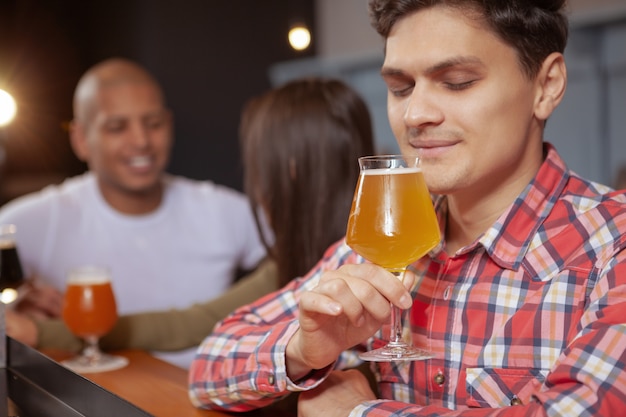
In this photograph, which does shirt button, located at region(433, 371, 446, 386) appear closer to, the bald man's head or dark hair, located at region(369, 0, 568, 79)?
dark hair, located at region(369, 0, 568, 79)

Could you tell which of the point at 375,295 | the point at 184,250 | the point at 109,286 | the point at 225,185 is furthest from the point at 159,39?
the point at 375,295

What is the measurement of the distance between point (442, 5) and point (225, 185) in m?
3.67

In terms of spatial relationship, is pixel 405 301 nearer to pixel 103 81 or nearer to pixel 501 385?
pixel 501 385

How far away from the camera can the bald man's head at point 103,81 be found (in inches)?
143

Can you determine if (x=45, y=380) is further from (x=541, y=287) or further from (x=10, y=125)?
(x=10, y=125)

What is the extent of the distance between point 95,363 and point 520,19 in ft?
4.59

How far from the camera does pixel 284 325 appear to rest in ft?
5.18

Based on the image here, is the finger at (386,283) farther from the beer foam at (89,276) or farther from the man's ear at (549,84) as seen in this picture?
the beer foam at (89,276)

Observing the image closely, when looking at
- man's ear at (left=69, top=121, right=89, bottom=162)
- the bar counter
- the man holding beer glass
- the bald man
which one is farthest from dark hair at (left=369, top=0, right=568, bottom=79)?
man's ear at (left=69, top=121, right=89, bottom=162)

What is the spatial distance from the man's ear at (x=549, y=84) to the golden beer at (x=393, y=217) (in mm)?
356

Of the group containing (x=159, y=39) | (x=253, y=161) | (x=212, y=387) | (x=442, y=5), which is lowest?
(x=212, y=387)

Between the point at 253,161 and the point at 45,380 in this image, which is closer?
the point at 45,380

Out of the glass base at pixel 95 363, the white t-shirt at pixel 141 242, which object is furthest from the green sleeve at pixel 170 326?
the white t-shirt at pixel 141 242

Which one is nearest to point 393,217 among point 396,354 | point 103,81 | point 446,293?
point 396,354
